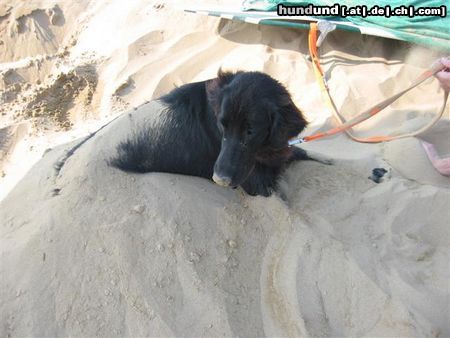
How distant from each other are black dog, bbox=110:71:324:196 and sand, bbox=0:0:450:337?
0.13 metres

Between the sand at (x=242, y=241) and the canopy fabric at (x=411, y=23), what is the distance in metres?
0.18

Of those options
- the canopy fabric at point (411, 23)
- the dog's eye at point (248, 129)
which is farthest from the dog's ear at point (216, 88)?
the canopy fabric at point (411, 23)

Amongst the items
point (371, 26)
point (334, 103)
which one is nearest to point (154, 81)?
point (334, 103)

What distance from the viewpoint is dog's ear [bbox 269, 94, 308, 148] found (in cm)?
257

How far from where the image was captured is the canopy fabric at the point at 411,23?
405 centimetres

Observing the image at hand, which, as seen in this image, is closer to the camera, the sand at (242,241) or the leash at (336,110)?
the sand at (242,241)

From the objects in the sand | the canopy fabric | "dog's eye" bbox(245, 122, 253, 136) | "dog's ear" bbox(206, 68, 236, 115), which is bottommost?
the sand

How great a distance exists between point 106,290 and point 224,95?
4.47 feet

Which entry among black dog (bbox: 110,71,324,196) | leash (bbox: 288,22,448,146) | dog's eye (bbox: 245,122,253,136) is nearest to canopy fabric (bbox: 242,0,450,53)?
leash (bbox: 288,22,448,146)

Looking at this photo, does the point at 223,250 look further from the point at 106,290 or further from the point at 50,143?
the point at 50,143

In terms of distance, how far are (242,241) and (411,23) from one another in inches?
127

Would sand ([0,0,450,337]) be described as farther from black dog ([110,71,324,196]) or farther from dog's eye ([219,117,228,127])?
dog's eye ([219,117,228,127])

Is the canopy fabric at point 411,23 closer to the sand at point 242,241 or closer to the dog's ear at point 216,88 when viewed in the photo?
the sand at point 242,241

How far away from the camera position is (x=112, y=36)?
5.46 meters
